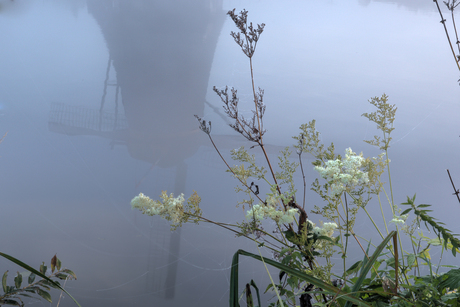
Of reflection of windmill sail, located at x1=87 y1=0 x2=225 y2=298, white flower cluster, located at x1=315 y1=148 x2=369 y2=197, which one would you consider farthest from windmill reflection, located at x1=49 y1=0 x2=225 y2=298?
white flower cluster, located at x1=315 y1=148 x2=369 y2=197

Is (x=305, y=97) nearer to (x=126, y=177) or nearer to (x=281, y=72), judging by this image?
(x=281, y=72)

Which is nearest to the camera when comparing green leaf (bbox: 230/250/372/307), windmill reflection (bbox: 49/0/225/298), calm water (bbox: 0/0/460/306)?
green leaf (bbox: 230/250/372/307)

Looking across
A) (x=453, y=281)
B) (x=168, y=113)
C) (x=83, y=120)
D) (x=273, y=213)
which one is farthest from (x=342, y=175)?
(x=83, y=120)

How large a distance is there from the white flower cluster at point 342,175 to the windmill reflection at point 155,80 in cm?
76

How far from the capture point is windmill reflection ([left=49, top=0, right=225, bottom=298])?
3.79 feet

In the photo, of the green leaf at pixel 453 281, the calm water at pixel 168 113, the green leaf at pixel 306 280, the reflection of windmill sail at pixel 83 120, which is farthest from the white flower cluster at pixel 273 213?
the reflection of windmill sail at pixel 83 120

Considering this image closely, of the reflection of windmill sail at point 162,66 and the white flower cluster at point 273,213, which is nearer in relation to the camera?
the white flower cluster at point 273,213

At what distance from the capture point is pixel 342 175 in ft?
1.41

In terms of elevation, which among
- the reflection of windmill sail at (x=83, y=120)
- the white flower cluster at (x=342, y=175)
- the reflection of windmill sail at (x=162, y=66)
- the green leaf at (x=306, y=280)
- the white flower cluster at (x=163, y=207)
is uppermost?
the reflection of windmill sail at (x=162, y=66)

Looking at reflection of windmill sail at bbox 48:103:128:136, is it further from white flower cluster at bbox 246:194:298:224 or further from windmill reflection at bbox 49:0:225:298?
white flower cluster at bbox 246:194:298:224

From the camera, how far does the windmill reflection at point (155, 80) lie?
45.5 inches

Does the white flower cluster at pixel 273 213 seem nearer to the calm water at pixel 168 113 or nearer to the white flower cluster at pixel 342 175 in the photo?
the white flower cluster at pixel 342 175

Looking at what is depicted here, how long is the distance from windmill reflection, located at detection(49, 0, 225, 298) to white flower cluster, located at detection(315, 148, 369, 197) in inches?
29.7

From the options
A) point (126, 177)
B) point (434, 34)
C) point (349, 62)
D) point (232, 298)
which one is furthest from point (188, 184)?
point (434, 34)
